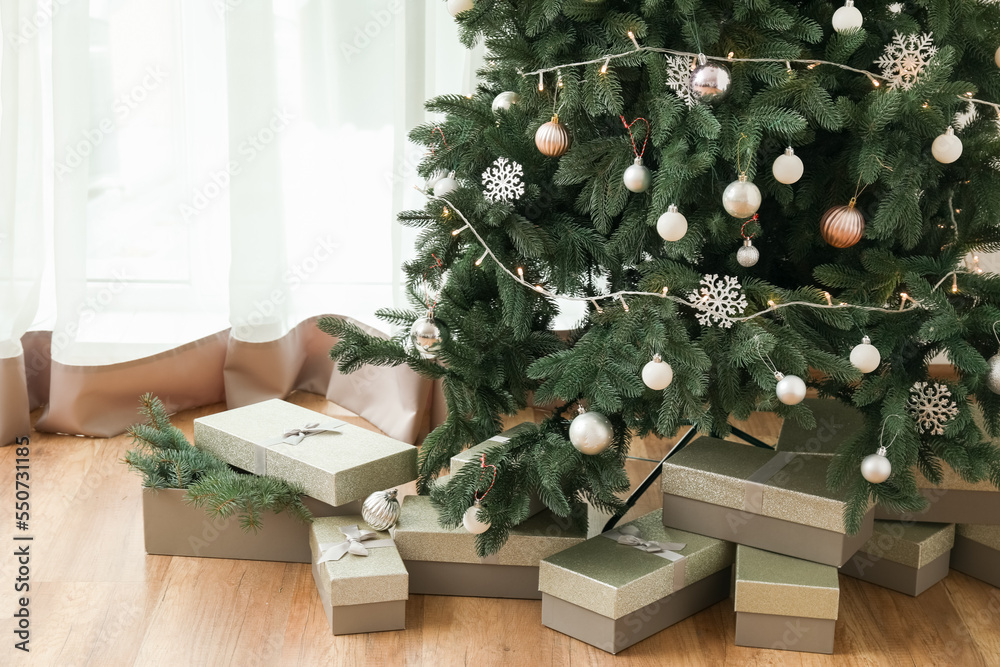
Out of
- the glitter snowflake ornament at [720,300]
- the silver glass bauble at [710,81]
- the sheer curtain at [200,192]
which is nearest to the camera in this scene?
the silver glass bauble at [710,81]

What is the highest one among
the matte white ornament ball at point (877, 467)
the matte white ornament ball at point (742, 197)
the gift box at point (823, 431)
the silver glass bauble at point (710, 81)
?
the silver glass bauble at point (710, 81)

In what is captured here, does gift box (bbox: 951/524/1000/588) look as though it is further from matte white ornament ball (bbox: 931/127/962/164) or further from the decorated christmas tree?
matte white ornament ball (bbox: 931/127/962/164)

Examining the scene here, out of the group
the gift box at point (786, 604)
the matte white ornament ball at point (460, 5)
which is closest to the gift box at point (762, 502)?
the gift box at point (786, 604)

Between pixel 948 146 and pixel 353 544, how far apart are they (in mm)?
1103

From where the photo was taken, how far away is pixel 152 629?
151 cm

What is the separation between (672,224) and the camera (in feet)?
→ 4.37

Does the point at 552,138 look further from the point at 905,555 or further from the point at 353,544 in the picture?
the point at 905,555

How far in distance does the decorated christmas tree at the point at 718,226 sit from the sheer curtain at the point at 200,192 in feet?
2.60

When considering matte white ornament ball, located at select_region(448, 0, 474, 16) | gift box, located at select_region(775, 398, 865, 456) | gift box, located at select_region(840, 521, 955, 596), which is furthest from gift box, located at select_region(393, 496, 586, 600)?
matte white ornament ball, located at select_region(448, 0, 474, 16)

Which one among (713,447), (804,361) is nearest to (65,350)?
(713,447)

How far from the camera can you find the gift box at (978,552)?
66.0 inches

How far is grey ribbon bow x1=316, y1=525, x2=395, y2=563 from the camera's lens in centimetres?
154

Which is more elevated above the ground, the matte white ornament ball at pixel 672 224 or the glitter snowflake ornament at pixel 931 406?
the matte white ornament ball at pixel 672 224

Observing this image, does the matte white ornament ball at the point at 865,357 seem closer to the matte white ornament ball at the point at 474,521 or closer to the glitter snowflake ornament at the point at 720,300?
the glitter snowflake ornament at the point at 720,300
